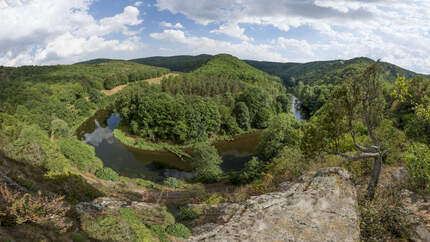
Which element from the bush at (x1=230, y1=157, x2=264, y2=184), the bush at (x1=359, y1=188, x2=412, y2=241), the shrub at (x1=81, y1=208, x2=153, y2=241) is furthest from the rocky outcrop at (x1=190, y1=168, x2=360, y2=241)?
the bush at (x1=230, y1=157, x2=264, y2=184)

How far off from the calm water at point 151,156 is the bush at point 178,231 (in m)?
21.8

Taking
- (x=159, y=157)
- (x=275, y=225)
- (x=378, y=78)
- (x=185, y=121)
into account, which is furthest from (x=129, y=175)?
(x=378, y=78)

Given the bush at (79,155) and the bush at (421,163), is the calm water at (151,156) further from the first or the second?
the bush at (421,163)

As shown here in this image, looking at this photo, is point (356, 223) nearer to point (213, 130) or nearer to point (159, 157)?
point (159, 157)

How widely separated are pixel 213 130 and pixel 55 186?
1417 inches

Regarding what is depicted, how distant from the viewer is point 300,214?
6574mm

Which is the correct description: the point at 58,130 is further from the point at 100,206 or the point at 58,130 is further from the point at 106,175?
the point at 100,206

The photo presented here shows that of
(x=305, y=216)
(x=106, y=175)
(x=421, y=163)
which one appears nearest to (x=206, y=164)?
(x=106, y=175)

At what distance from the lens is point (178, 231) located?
28.5 feet

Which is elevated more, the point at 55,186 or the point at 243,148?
the point at 55,186

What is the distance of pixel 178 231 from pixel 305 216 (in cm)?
537

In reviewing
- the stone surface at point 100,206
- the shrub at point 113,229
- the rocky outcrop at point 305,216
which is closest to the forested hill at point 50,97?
the stone surface at point 100,206

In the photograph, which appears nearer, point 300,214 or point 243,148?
point 300,214

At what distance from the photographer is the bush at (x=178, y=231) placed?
8453 millimetres
